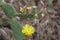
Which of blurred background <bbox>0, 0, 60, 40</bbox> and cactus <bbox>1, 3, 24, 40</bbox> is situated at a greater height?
blurred background <bbox>0, 0, 60, 40</bbox>

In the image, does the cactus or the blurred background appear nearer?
the cactus

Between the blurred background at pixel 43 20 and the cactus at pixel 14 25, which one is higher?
the blurred background at pixel 43 20

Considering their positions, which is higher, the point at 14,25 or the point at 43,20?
the point at 43,20

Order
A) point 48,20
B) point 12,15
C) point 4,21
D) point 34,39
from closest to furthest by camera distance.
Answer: point 12,15, point 4,21, point 34,39, point 48,20

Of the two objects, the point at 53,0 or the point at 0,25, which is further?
the point at 53,0

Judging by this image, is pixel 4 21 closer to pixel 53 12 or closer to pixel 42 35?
pixel 42 35

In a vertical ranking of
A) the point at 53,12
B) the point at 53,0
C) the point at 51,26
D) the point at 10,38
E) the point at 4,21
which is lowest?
the point at 10,38

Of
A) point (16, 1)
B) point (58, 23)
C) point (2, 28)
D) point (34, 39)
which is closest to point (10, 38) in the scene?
point (2, 28)

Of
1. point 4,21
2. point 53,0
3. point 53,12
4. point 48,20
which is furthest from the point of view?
point 53,0

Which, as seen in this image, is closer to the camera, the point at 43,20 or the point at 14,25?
the point at 14,25

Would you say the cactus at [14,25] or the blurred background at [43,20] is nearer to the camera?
the cactus at [14,25]

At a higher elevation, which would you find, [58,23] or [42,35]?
[58,23]
